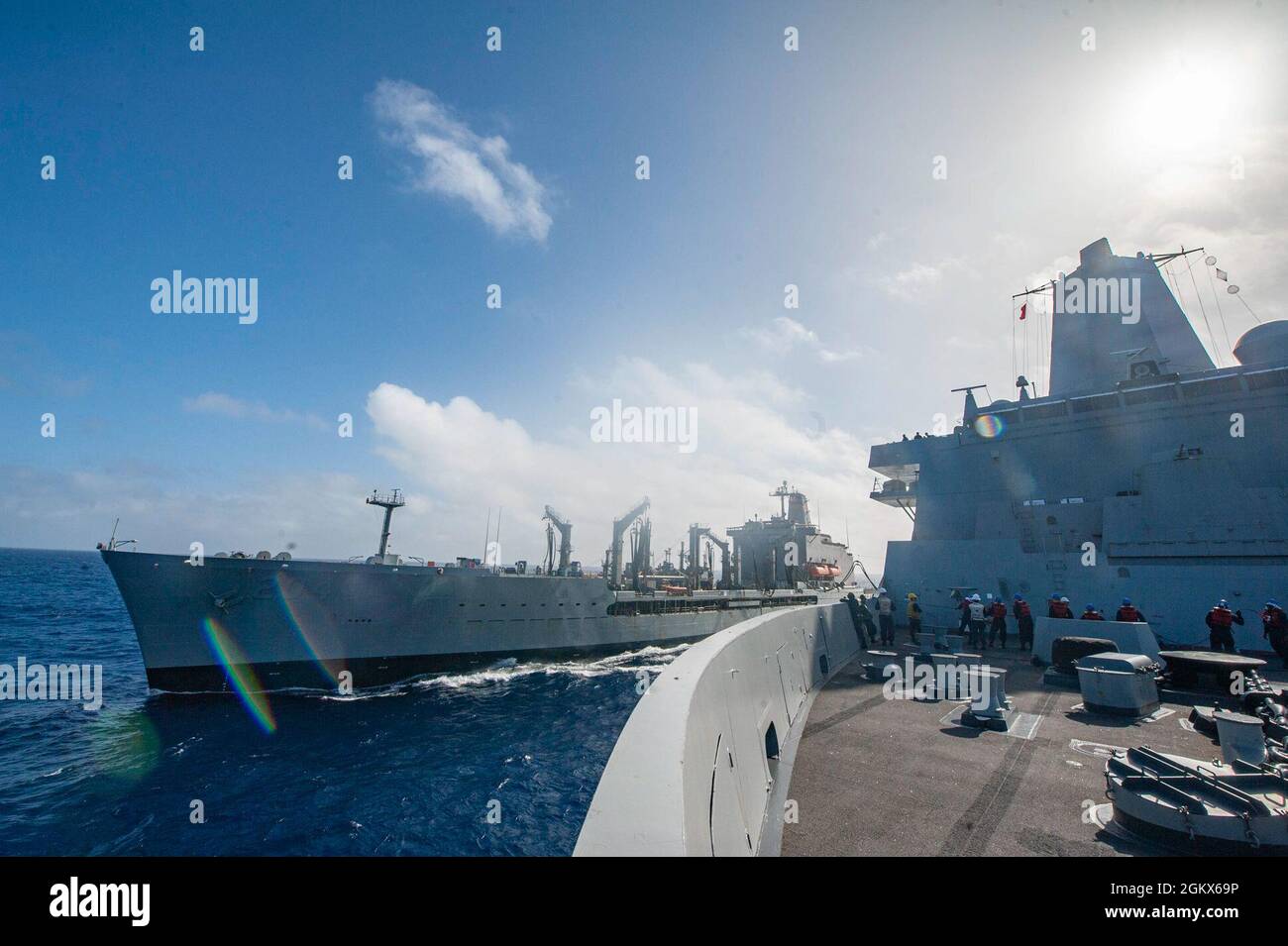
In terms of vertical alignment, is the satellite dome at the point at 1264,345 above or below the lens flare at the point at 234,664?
above

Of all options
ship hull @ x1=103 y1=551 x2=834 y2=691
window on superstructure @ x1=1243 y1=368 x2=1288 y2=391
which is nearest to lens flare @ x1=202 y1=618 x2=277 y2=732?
ship hull @ x1=103 y1=551 x2=834 y2=691

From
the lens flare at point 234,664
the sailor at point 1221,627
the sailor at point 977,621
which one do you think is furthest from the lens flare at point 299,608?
the sailor at point 1221,627

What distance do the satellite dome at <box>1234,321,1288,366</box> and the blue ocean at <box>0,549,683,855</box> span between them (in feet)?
86.1

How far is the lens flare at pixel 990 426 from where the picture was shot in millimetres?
20327

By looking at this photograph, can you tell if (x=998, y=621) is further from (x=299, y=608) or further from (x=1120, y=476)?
(x=299, y=608)

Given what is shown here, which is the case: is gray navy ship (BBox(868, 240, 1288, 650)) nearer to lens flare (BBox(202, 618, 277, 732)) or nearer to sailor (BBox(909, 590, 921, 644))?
sailor (BBox(909, 590, 921, 644))

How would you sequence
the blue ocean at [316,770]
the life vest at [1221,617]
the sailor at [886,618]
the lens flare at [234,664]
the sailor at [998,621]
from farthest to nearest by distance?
the lens flare at [234,664], the sailor at [998,621], the sailor at [886,618], the life vest at [1221,617], the blue ocean at [316,770]

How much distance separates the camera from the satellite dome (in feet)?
61.6

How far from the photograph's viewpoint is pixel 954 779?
4473 millimetres

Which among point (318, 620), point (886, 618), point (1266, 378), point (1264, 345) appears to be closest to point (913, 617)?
point (886, 618)

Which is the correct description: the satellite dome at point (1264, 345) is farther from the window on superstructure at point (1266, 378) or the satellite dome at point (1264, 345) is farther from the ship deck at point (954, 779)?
the ship deck at point (954, 779)

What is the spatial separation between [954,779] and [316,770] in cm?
1419

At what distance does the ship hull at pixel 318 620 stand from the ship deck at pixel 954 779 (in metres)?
18.5

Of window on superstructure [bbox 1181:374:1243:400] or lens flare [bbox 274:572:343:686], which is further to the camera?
lens flare [bbox 274:572:343:686]
